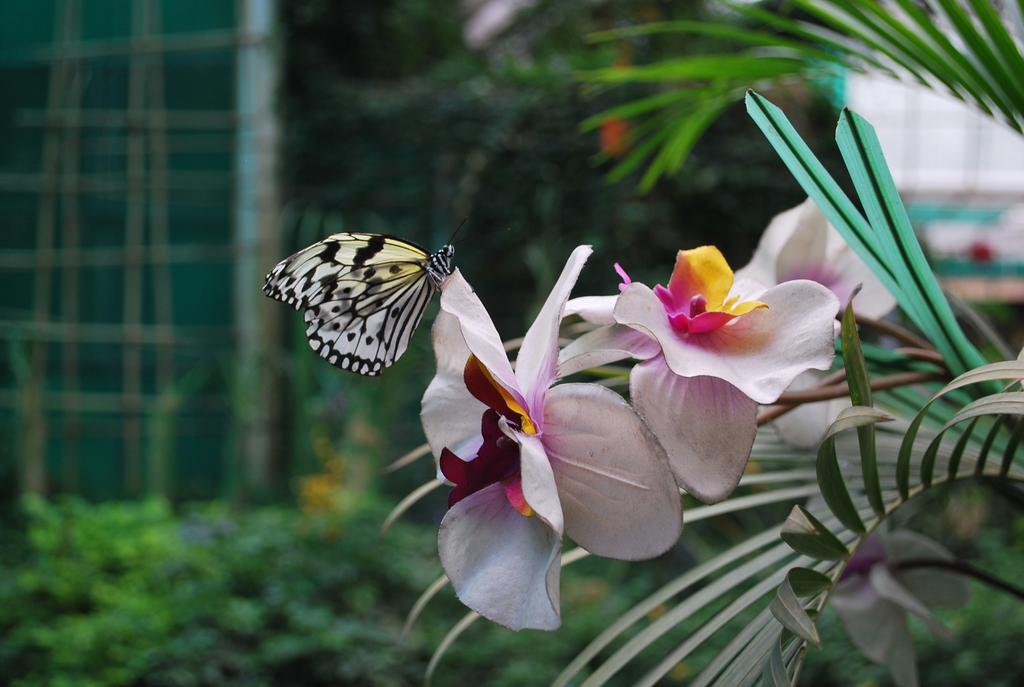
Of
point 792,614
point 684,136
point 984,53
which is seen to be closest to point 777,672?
point 792,614

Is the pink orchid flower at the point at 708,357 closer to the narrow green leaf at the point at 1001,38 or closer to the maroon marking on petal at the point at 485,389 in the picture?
the maroon marking on petal at the point at 485,389

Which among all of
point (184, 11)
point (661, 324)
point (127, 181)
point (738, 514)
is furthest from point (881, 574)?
point (184, 11)

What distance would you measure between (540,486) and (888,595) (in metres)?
0.40

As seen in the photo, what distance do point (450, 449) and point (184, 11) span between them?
454 cm

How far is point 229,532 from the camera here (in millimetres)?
2961

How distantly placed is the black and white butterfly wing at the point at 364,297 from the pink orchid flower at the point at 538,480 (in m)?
0.10

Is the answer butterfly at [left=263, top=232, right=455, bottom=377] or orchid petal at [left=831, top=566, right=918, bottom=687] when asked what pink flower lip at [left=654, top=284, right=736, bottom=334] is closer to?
butterfly at [left=263, top=232, right=455, bottom=377]

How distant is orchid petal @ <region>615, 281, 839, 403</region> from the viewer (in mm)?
346

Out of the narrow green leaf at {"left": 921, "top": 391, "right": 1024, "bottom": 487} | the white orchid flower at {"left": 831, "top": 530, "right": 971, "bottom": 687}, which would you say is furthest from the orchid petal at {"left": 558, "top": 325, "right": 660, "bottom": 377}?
the white orchid flower at {"left": 831, "top": 530, "right": 971, "bottom": 687}

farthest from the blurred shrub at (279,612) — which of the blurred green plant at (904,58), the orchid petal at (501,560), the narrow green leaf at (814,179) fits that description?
the orchid petal at (501,560)

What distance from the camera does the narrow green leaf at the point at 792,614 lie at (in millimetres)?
330

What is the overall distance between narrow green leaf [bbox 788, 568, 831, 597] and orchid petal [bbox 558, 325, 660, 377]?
0.32 ft

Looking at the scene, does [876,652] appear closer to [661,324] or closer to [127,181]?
[661,324]

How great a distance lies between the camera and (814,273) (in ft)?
1.78
